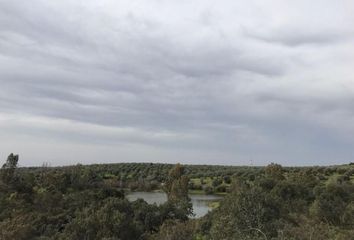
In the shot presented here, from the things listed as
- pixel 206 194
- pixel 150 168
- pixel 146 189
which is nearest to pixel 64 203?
pixel 206 194

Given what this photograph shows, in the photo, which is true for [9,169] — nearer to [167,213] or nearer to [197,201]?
[167,213]

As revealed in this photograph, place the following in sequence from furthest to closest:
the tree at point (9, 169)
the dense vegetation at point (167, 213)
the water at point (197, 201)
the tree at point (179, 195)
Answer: the water at point (197, 201), the tree at point (9, 169), the tree at point (179, 195), the dense vegetation at point (167, 213)

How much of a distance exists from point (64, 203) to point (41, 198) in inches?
145

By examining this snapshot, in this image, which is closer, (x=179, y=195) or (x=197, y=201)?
(x=179, y=195)

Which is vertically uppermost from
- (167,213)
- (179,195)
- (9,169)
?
(9,169)

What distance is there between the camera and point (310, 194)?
50312mm

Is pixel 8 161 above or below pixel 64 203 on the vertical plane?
above

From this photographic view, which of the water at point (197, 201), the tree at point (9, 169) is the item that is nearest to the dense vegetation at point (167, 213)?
the tree at point (9, 169)

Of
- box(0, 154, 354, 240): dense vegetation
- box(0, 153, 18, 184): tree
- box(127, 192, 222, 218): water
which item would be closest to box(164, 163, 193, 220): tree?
box(0, 154, 354, 240): dense vegetation

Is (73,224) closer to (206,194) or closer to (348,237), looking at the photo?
(348,237)

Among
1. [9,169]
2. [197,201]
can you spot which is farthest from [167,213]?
[197,201]

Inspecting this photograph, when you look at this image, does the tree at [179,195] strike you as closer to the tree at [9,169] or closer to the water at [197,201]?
the water at [197,201]

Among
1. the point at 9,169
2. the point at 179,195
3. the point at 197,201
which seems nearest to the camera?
the point at 9,169

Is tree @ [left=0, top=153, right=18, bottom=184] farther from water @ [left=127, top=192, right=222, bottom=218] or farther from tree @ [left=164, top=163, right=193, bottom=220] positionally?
tree @ [left=164, top=163, right=193, bottom=220]
